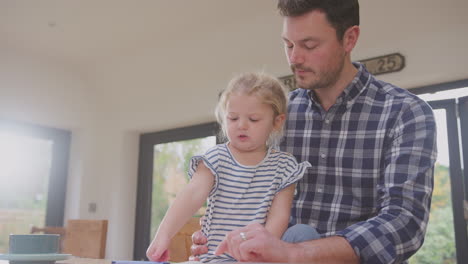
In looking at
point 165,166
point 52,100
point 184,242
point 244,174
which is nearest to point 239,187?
point 244,174

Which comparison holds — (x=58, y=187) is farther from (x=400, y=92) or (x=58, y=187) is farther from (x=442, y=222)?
(x=400, y=92)

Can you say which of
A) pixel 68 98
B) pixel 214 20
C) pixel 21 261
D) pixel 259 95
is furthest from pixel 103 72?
pixel 21 261

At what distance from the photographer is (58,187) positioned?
478cm

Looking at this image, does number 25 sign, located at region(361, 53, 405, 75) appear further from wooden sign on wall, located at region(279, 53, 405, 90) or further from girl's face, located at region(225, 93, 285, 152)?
girl's face, located at region(225, 93, 285, 152)

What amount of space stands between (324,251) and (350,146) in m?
0.45

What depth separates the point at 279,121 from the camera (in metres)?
1.32

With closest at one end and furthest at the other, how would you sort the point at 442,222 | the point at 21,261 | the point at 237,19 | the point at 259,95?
the point at 21,261, the point at 259,95, the point at 442,222, the point at 237,19

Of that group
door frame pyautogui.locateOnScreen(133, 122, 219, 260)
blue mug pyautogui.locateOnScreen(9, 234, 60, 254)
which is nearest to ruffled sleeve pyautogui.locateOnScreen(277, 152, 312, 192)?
blue mug pyautogui.locateOnScreen(9, 234, 60, 254)

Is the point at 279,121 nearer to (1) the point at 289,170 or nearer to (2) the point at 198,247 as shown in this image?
(1) the point at 289,170

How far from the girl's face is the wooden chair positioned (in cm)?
129

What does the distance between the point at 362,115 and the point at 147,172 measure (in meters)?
3.60

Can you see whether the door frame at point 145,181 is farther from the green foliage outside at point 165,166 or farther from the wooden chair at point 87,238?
the wooden chair at point 87,238

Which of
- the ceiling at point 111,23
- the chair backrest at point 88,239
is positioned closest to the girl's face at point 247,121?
the chair backrest at point 88,239

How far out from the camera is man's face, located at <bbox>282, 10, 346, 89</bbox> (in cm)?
133
